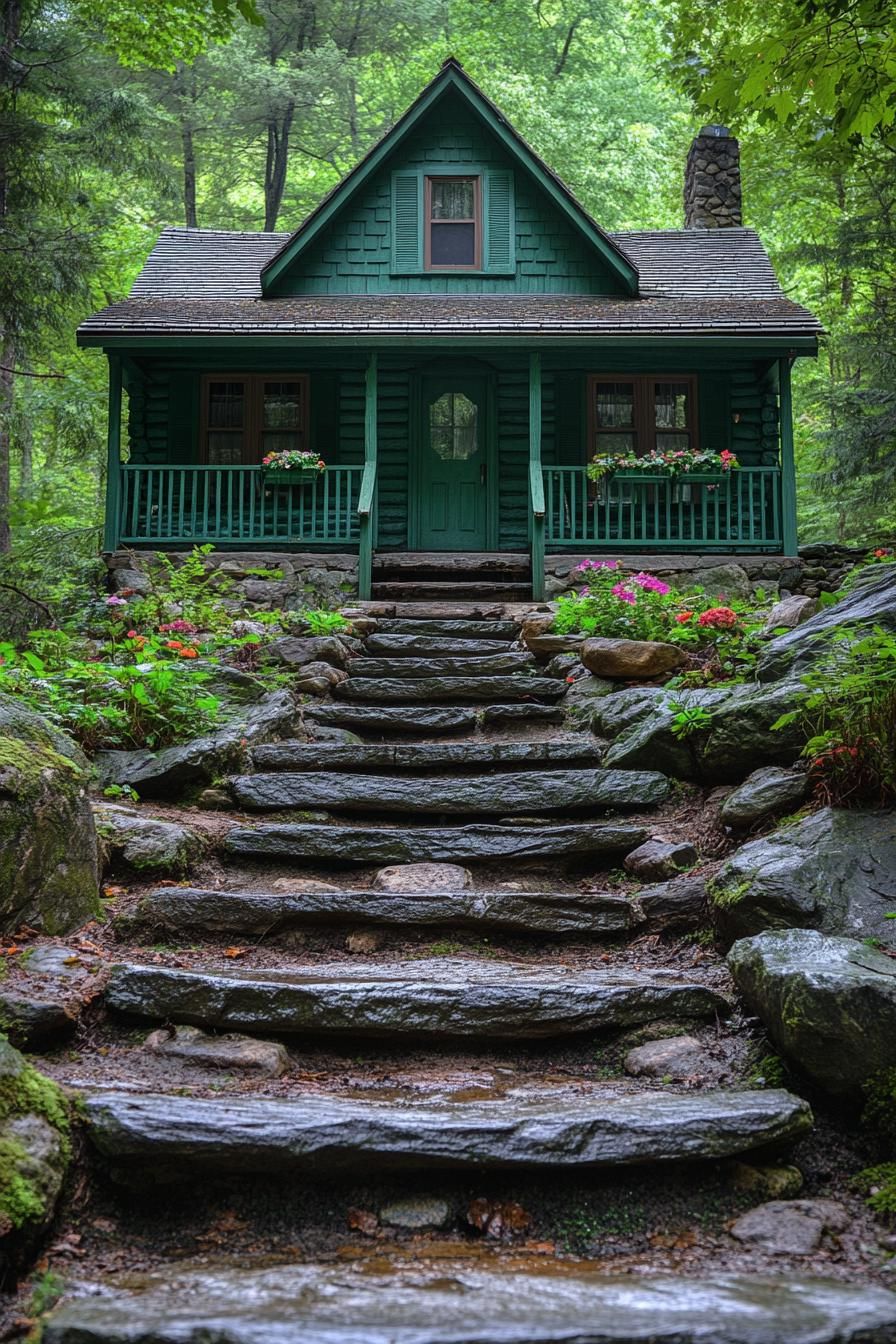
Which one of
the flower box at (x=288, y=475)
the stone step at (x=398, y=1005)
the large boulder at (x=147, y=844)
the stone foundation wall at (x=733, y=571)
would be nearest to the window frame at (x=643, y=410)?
the stone foundation wall at (x=733, y=571)

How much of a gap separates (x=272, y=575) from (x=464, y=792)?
19.4 ft

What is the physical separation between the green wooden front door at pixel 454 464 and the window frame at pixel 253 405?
1.44 metres

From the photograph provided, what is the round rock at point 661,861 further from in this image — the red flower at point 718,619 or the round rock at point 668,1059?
the red flower at point 718,619

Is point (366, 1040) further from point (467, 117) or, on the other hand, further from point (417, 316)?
point (467, 117)

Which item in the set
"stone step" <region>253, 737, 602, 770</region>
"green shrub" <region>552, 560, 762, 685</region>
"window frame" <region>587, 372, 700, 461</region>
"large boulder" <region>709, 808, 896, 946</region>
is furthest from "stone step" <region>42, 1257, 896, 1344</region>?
"window frame" <region>587, 372, 700, 461</region>

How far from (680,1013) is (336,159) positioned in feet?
76.5

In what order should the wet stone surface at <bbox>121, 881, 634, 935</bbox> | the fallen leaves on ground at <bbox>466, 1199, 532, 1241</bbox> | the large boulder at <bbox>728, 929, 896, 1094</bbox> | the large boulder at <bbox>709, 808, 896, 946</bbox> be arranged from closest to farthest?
the fallen leaves on ground at <bbox>466, 1199, 532, 1241</bbox> < the large boulder at <bbox>728, 929, 896, 1094</bbox> < the large boulder at <bbox>709, 808, 896, 946</bbox> < the wet stone surface at <bbox>121, 881, 634, 935</bbox>

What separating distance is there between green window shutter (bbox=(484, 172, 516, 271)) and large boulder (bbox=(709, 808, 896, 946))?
10.6 meters

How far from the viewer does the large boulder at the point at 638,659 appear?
6.09 meters

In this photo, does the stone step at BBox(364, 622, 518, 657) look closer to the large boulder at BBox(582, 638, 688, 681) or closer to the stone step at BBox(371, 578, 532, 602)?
the large boulder at BBox(582, 638, 688, 681)

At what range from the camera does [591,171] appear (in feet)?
69.2

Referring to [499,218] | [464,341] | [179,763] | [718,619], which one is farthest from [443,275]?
[179,763]

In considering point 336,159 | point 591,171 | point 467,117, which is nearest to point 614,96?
point 591,171

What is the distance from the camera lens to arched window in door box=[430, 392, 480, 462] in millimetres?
12492
